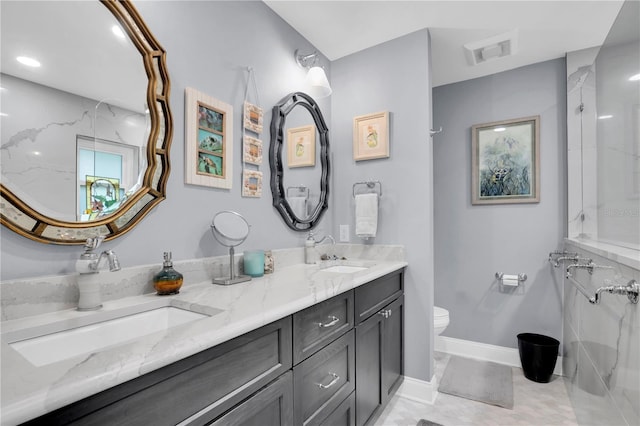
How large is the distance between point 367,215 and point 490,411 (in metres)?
1.43

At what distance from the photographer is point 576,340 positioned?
1.91m

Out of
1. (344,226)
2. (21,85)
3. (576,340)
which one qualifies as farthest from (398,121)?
(21,85)

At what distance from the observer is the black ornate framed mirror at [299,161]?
193cm

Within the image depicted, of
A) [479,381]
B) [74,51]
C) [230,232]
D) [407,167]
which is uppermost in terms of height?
[74,51]

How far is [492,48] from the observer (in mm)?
2326

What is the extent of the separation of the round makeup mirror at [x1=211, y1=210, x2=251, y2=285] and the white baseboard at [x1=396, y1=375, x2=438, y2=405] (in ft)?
4.64

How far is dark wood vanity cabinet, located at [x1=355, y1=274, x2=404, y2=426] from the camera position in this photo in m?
1.54

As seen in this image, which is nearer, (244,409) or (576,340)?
(244,409)

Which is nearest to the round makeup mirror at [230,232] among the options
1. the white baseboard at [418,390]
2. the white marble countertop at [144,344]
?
the white marble countertop at [144,344]

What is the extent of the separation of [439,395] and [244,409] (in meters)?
1.77

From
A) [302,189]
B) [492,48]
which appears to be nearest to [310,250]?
[302,189]

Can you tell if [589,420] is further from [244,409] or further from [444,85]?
[444,85]

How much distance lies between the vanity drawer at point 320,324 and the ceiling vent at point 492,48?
81.1 inches

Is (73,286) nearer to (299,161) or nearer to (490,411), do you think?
(299,161)
